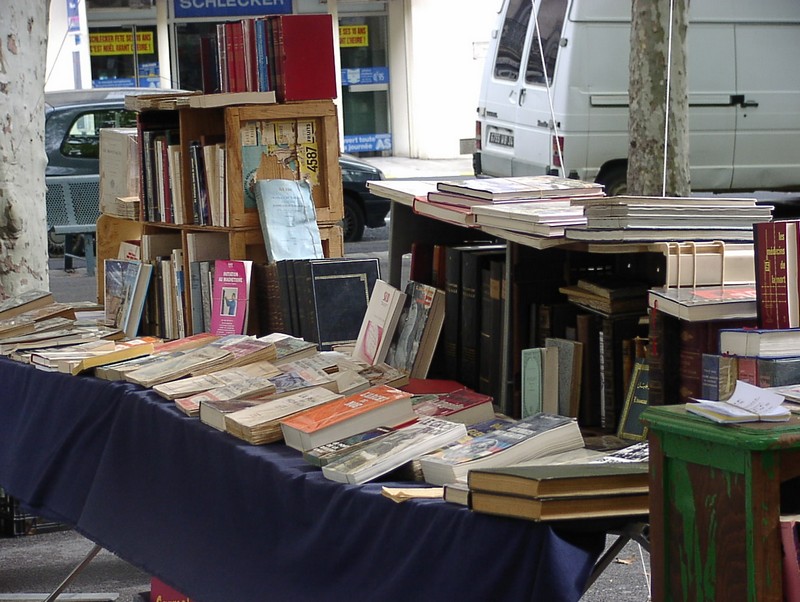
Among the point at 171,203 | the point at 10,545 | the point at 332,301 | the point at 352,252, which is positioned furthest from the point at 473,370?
the point at 352,252

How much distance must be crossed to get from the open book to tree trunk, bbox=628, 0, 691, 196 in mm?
5879

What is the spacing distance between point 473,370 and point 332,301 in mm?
714

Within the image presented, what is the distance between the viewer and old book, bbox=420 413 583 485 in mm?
2340

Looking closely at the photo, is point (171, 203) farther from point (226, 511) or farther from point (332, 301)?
point (226, 511)

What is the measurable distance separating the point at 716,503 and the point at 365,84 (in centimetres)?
1801

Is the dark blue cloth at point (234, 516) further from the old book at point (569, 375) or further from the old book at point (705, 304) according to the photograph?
the old book at point (569, 375)

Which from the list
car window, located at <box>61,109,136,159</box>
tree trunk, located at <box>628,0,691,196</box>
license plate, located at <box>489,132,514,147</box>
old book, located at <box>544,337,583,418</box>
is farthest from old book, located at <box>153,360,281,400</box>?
car window, located at <box>61,109,136,159</box>

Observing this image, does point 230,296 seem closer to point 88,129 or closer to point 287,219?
point 287,219

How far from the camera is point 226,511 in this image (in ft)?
9.24

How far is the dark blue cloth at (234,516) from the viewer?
210cm

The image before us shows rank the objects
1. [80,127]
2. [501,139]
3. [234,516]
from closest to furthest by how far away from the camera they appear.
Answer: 1. [234,516]
2. [501,139]
3. [80,127]

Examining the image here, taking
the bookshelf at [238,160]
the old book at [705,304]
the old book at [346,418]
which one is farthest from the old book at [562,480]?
the bookshelf at [238,160]

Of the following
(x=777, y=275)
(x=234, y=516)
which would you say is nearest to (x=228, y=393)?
(x=234, y=516)

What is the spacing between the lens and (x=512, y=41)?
10.5 meters
